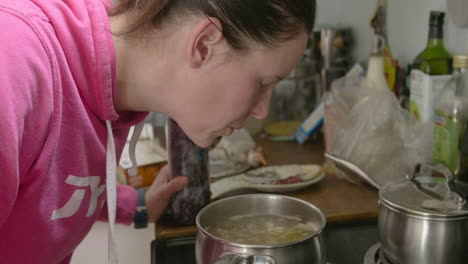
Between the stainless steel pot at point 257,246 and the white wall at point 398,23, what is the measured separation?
23.3 inches

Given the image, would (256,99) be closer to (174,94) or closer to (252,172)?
(174,94)

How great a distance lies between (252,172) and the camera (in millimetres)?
1144

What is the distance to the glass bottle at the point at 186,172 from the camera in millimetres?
908

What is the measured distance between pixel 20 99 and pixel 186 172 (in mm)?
444

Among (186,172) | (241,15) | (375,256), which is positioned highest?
(241,15)

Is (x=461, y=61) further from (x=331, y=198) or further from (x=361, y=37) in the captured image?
(x=361, y=37)

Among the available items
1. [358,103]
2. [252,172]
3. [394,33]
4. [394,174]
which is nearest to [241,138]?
[252,172]

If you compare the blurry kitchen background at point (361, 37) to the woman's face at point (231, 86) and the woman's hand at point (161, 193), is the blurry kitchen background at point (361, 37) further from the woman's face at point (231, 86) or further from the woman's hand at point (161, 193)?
the woman's face at point (231, 86)

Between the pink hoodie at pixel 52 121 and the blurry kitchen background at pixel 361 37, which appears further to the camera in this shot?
the blurry kitchen background at pixel 361 37

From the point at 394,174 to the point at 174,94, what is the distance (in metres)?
0.55

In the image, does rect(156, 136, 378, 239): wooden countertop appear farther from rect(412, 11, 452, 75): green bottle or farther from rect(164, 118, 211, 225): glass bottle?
rect(412, 11, 452, 75): green bottle

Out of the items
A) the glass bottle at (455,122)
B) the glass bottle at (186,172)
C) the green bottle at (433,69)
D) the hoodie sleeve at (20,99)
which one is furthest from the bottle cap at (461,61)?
the hoodie sleeve at (20,99)

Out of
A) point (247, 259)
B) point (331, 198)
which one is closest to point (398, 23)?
point (331, 198)

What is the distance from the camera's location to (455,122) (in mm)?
968
